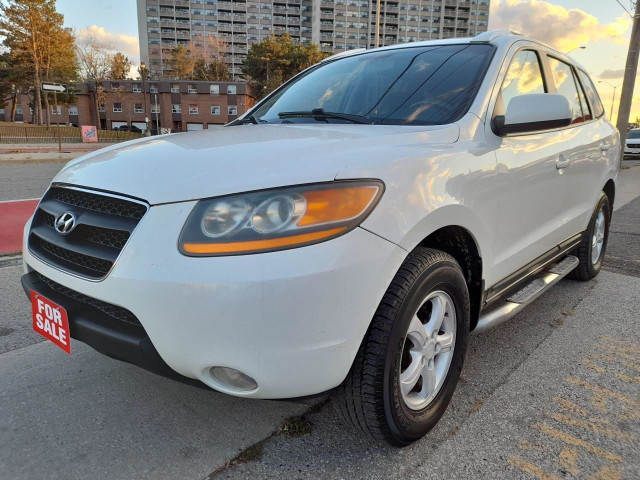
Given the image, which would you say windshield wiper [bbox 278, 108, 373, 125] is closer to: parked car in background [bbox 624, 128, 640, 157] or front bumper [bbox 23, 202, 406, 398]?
front bumper [bbox 23, 202, 406, 398]

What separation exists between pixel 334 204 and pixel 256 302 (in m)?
0.40

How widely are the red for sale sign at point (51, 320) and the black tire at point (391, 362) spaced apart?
103 cm

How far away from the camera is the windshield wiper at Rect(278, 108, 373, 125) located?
97.0 inches

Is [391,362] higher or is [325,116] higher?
[325,116]

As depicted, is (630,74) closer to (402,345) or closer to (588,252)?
(588,252)

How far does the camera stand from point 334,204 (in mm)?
1536

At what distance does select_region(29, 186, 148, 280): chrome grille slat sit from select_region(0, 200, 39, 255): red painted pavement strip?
3.30 m

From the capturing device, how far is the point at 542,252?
2875mm

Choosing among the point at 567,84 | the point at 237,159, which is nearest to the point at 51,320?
the point at 237,159

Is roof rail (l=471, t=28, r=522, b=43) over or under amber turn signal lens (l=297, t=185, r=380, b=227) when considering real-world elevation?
over

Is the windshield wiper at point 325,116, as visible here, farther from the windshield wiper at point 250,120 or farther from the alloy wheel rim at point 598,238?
the alloy wheel rim at point 598,238

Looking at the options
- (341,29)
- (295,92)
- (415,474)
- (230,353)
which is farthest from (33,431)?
(341,29)

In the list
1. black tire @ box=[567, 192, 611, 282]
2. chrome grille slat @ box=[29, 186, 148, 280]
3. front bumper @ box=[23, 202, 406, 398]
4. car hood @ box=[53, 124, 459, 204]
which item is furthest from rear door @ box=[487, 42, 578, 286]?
chrome grille slat @ box=[29, 186, 148, 280]

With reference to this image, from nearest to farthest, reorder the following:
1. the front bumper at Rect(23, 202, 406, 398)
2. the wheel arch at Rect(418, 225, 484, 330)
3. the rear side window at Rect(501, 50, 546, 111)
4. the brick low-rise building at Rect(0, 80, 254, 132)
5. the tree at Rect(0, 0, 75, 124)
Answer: the front bumper at Rect(23, 202, 406, 398) → the wheel arch at Rect(418, 225, 484, 330) → the rear side window at Rect(501, 50, 546, 111) → the tree at Rect(0, 0, 75, 124) → the brick low-rise building at Rect(0, 80, 254, 132)
